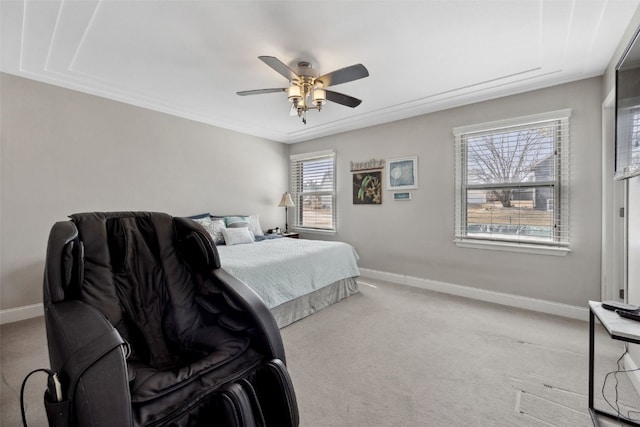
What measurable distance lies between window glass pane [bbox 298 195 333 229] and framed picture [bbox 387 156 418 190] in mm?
1243

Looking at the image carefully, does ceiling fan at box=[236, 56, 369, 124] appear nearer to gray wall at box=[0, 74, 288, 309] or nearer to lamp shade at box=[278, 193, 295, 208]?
gray wall at box=[0, 74, 288, 309]

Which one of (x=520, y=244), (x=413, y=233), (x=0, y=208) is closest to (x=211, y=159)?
(x=0, y=208)

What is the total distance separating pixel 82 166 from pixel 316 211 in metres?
3.45

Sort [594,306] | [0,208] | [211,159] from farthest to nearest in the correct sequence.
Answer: [211,159], [0,208], [594,306]

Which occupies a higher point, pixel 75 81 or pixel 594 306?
pixel 75 81

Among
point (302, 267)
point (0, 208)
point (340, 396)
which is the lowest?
point (340, 396)

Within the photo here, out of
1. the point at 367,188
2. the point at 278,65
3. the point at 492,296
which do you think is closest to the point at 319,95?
the point at 278,65

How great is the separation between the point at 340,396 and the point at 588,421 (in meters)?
1.36

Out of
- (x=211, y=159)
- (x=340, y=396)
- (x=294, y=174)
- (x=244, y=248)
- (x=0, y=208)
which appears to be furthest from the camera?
(x=294, y=174)

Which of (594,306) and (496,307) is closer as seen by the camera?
(594,306)

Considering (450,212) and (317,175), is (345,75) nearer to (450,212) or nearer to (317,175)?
(450,212)

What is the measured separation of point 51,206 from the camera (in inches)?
117

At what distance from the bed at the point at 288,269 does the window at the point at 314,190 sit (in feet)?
4.83

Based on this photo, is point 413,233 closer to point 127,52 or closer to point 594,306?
point 594,306
